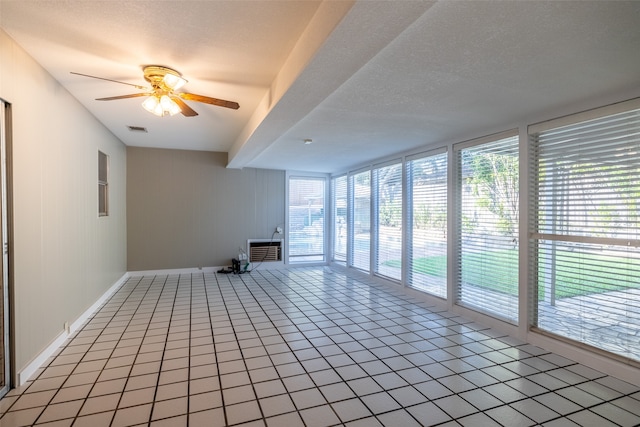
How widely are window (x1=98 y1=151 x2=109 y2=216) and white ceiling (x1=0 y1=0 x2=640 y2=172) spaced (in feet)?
4.13

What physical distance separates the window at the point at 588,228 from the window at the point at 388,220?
Result: 2.15 m

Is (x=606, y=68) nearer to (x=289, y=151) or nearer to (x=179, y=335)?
(x=289, y=151)

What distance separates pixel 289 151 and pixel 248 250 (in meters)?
2.67

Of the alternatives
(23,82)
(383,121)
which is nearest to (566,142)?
(383,121)

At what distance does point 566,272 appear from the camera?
9.30 feet

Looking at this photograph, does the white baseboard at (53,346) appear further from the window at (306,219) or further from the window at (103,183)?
the window at (306,219)

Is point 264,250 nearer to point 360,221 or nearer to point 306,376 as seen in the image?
point 360,221

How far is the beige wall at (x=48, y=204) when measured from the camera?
7.22ft

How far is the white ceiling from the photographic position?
1550 mm

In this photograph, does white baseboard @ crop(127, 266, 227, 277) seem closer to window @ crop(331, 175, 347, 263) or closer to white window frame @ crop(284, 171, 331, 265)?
white window frame @ crop(284, 171, 331, 265)

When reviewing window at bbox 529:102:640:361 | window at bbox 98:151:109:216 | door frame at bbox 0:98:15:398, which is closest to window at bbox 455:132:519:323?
window at bbox 529:102:640:361

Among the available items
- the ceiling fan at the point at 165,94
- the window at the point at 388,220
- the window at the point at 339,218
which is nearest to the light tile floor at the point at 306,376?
the window at the point at 388,220

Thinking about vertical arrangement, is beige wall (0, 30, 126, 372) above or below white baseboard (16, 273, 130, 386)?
above

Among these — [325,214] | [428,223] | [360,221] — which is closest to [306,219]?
[325,214]
